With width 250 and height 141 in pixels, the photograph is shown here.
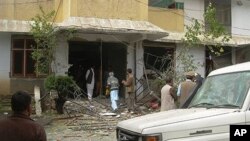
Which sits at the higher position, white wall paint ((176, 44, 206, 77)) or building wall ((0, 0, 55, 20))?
building wall ((0, 0, 55, 20))

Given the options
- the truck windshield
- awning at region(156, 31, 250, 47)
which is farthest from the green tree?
the truck windshield

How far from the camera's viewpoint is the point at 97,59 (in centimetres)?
2256

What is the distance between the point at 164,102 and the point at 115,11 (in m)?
9.96

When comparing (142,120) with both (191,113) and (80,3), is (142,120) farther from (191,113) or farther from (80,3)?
(80,3)

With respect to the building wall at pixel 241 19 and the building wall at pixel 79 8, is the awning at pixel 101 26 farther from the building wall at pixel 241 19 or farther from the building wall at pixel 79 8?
the building wall at pixel 241 19

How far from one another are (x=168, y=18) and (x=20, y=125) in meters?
19.4

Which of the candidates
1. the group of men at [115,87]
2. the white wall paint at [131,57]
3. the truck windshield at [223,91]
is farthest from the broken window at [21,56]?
the truck windshield at [223,91]

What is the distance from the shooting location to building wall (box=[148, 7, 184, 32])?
75.2 feet

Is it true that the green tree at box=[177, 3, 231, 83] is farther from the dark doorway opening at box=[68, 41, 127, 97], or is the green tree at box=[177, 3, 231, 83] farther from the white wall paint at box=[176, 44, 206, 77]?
the dark doorway opening at box=[68, 41, 127, 97]

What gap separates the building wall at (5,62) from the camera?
2011 cm

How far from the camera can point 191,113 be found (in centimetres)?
578

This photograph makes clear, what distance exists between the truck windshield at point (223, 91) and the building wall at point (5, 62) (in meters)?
14.6

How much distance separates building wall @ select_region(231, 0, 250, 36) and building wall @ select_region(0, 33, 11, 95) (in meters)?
11.8

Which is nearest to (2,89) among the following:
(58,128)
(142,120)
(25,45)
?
(25,45)
